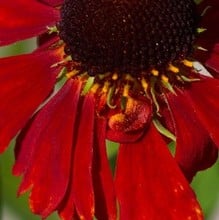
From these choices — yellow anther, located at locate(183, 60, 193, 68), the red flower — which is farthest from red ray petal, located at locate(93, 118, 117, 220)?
yellow anther, located at locate(183, 60, 193, 68)

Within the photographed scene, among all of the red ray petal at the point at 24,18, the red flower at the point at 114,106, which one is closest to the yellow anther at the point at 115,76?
the red flower at the point at 114,106

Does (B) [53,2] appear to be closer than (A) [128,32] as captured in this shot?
No

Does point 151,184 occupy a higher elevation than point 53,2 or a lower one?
lower

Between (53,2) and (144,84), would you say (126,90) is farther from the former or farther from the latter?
(53,2)

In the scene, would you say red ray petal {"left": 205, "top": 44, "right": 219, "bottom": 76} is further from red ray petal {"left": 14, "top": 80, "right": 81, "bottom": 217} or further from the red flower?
red ray petal {"left": 14, "top": 80, "right": 81, "bottom": 217}

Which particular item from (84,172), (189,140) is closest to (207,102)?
(189,140)

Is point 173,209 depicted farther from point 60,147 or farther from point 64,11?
point 64,11

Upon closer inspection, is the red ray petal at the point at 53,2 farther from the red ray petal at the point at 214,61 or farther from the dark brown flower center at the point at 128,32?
the red ray petal at the point at 214,61
